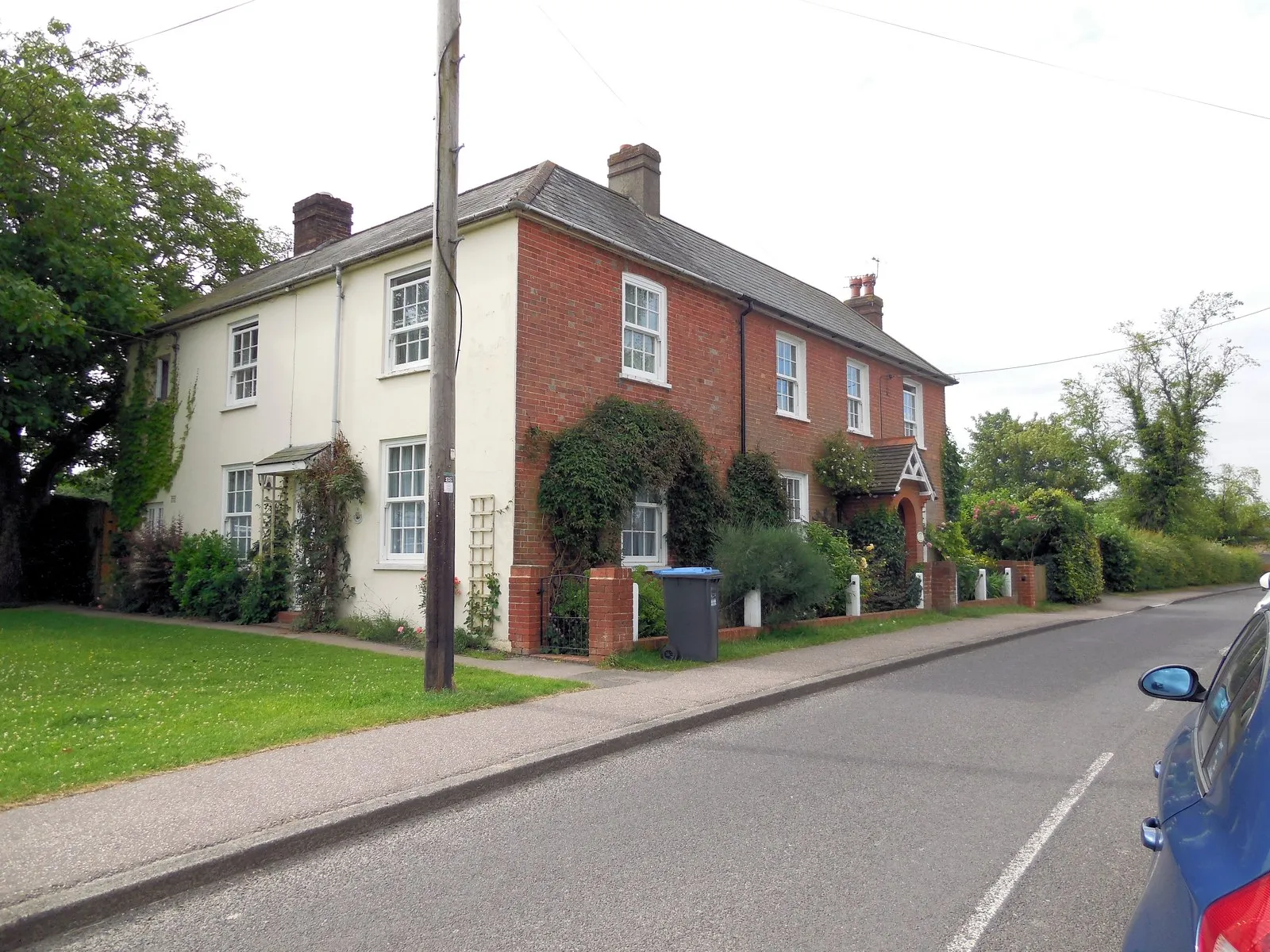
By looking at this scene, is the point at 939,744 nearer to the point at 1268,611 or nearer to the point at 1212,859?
the point at 1268,611

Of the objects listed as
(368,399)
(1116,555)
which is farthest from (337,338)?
(1116,555)

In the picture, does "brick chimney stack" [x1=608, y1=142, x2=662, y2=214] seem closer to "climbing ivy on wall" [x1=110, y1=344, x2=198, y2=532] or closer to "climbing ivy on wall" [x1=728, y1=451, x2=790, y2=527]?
"climbing ivy on wall" [x1=728, y1=451, x2=790, y2=527]

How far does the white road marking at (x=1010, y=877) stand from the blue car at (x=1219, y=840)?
1392 mm

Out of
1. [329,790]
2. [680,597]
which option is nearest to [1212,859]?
[329,790]

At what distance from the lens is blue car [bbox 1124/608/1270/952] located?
1.92 meters

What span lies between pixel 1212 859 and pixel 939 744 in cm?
594

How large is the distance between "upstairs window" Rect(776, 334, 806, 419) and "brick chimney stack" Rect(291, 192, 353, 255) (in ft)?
34.3

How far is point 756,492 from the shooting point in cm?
1678

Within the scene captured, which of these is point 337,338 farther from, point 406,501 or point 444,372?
point 444,372

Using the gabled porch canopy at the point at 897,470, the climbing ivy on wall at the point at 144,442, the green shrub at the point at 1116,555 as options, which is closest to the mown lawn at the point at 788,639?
the gabled porch canopy at the point at 897,470

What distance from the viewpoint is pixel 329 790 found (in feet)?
19.7

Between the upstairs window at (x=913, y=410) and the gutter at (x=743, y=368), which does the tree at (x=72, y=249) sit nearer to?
the gutter at (x=743, y=368)

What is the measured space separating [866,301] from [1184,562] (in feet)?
69.4

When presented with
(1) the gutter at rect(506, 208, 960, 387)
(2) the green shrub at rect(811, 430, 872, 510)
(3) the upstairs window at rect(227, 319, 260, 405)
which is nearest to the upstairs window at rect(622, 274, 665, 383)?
(1) the gutter at rect(506, 208, 960, 387)
